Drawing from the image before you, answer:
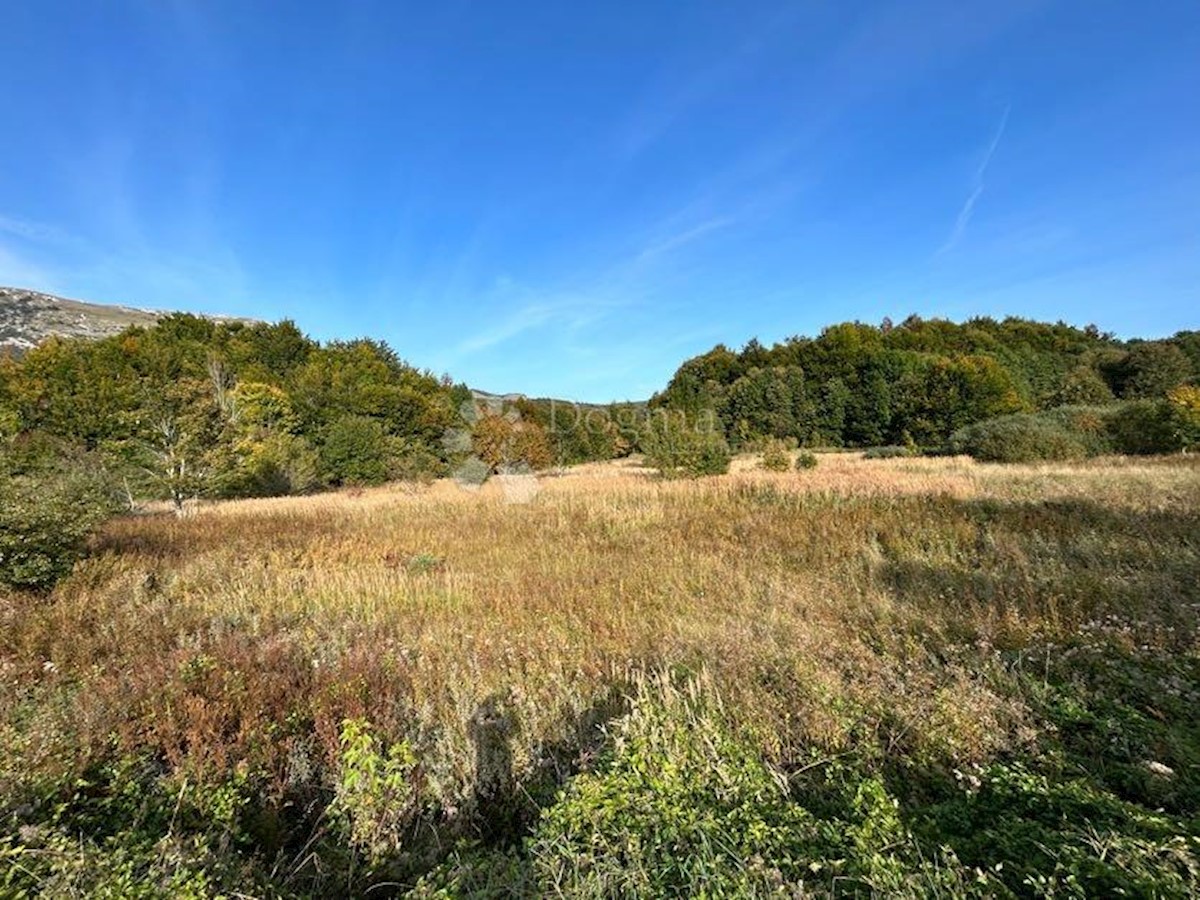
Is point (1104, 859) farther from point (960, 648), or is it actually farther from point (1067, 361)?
point (1067, 361)

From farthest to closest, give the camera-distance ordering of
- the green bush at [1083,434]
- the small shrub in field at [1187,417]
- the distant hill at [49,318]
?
1. the distant hill at [49,318]
2. the green bush at [1083,434]
3. the small shrub in field at [1187,417]

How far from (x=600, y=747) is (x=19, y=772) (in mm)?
2822

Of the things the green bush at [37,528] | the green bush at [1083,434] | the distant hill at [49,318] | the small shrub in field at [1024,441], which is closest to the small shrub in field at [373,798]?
the green bush at [37,528]

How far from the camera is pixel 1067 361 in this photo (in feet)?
195

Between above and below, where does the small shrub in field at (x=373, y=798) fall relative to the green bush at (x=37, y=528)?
below

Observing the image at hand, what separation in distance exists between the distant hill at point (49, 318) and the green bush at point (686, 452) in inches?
2433

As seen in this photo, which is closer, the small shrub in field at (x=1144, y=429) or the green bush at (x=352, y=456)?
the small shrub in field at (x=1144, y=429)

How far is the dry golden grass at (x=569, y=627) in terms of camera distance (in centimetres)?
313

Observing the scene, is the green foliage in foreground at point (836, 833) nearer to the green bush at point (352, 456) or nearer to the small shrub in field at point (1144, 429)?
the small shrub in field at point (1144, 429)

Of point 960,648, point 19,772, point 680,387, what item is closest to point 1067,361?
point 680,387

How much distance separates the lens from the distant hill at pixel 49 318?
195 feet

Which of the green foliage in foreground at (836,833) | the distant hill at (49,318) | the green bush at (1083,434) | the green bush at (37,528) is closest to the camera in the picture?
the green foliage in foreground at (836,833)

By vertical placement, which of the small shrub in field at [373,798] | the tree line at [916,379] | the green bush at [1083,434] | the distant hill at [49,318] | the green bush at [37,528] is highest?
the distant hill at [49,318]

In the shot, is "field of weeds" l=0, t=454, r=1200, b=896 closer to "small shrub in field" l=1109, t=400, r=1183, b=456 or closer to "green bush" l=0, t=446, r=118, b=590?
"green bush" l=0, t=446, r=118, b=590
